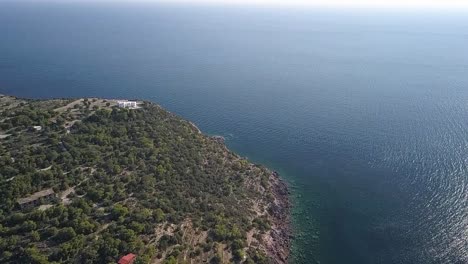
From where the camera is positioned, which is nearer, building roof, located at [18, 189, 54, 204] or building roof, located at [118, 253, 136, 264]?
building roof, located at [118, 253, 136, 264]

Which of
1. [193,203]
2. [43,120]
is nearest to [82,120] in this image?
[43,120]

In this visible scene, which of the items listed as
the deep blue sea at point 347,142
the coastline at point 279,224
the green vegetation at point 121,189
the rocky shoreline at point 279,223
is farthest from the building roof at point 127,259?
the deep blue sea at point 347,142

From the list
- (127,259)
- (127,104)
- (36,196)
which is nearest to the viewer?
(127,259)

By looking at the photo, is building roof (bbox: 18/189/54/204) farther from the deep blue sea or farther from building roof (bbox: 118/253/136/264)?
the deep blue sea

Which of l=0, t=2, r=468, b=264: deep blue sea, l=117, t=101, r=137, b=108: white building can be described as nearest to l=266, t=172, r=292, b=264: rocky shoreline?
l=0, t=2, r=468, b=264: deep blue sea

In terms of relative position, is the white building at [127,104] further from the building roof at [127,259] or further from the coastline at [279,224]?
the building roof at [127,259]

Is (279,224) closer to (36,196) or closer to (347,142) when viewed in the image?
(36,196)

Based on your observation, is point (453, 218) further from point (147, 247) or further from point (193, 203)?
point (147, 247)

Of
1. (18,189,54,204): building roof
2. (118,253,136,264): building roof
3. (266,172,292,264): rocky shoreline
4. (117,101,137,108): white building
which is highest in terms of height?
(117,101,137,108): white building

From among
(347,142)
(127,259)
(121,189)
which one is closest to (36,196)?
(121,189)
